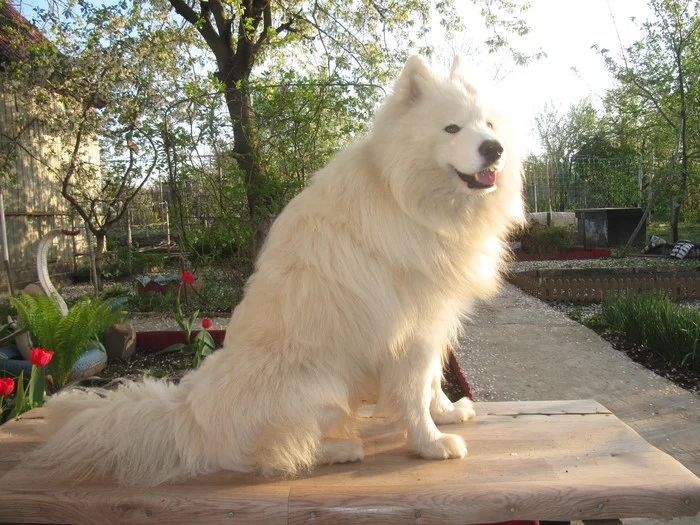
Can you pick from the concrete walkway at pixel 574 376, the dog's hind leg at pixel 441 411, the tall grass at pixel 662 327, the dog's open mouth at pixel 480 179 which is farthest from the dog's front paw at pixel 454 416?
the tall grass at pixel 662 327

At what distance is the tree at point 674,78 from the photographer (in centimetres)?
1005

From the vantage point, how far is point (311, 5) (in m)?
9.01

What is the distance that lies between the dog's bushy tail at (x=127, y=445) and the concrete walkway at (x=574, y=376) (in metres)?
2.27

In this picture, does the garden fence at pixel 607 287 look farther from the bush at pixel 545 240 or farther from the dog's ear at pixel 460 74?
the dog's ear at pixel 460 74

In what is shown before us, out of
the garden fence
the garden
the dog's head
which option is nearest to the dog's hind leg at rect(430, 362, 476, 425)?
the dog's head

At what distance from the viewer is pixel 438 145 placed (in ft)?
5.95

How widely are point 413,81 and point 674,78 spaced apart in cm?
1155

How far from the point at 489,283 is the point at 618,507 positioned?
90 cm

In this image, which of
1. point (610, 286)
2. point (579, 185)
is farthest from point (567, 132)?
point (610, 286)

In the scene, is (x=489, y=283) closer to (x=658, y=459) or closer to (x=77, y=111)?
(x=658, y=459)

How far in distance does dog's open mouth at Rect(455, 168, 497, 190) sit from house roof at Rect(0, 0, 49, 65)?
7.34 m

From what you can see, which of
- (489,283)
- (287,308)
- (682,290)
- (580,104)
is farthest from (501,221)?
(580,104)

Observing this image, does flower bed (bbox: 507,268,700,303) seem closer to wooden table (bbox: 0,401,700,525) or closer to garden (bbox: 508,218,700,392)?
garden (bbox: 508,218,700,392)

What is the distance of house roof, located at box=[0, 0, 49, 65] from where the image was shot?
266 inches
